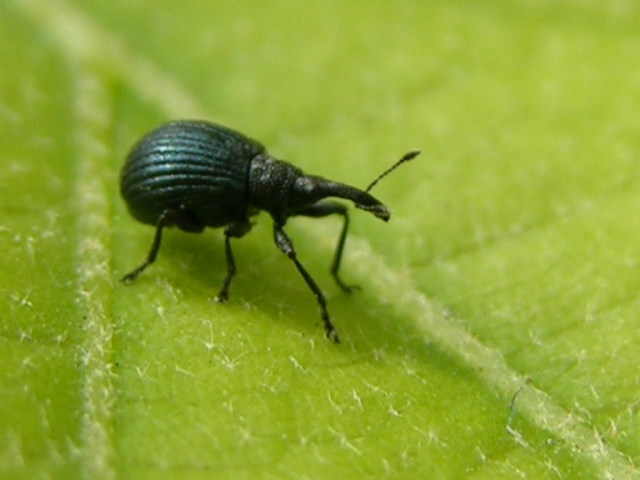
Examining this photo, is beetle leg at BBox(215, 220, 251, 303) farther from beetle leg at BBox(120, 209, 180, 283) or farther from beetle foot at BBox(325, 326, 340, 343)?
beetle foot at BBox(325, 326, 340, 343)

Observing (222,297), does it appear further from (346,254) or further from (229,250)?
(346,254)

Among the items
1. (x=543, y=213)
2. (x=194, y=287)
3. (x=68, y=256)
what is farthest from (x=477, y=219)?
(x=68, y=256)

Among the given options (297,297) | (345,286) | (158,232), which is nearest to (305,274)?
(297,297)

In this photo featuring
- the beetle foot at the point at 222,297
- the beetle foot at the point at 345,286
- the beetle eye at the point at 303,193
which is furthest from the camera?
the beetle eye at the point at 303,193

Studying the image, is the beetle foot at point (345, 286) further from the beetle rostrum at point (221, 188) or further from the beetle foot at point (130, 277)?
the beetle foot at point (130, 277)

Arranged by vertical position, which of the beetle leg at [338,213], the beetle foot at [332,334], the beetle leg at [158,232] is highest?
the beetle leg at [338,213]

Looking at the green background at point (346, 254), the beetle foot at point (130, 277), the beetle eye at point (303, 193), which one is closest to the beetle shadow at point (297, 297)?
the green background at point (346, 254)
